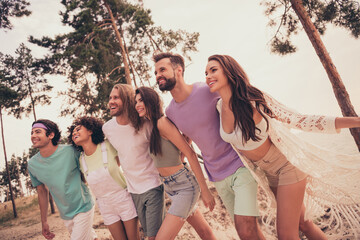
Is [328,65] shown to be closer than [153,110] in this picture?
No

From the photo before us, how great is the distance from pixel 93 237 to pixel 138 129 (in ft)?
6.42

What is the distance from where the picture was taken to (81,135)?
333 cm

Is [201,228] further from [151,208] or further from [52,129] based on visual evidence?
[52,129]

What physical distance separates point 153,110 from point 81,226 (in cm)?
203

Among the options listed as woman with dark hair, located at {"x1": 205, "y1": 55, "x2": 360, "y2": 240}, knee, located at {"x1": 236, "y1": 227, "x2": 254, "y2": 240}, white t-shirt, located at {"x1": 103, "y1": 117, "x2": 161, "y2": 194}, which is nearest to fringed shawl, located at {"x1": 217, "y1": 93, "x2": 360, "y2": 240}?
woman with dark hair, located at {"x1": 205, "y1": 55, "x2": 360, "y2": 240}

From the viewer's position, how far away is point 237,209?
7.49 ft

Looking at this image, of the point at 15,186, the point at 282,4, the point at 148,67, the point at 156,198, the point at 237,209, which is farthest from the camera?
the point at 15,186

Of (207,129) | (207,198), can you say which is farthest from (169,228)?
(207,129)

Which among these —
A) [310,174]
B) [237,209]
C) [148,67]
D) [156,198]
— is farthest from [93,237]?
[148,67]

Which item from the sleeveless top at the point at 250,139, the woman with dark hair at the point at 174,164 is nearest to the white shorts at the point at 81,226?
the woman with dark hair at the point at 174,164

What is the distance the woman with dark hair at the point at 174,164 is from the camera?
8.76ft

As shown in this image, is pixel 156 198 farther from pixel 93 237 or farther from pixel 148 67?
pixel 148 67

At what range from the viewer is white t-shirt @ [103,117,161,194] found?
9.80 ft

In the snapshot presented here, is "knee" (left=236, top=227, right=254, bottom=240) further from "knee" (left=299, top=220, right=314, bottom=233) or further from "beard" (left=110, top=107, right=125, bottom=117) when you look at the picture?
"beard" (left=110, top=107, right=125, bottom=117)
